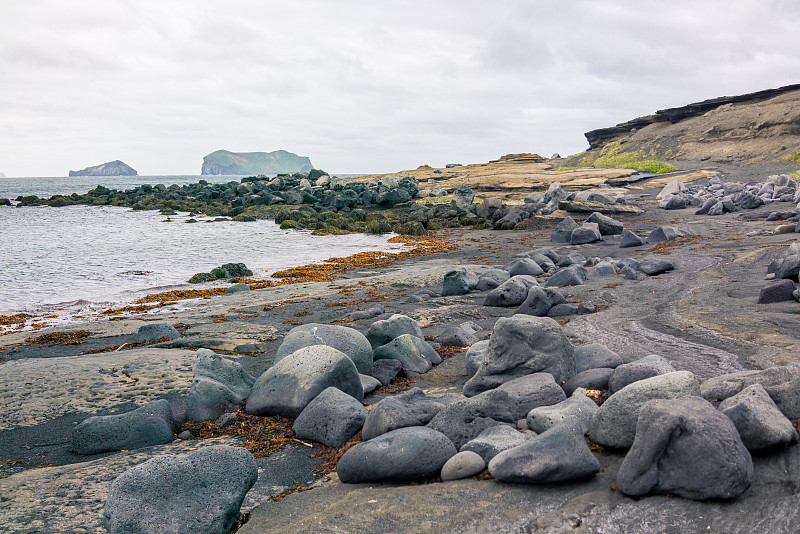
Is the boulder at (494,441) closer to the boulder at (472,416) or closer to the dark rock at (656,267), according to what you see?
the boulder at (472,416)

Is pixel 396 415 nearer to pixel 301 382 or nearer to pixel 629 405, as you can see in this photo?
pixel 301 382

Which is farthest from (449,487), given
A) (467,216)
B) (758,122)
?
(758,122)

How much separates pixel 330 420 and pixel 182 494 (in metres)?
1.42

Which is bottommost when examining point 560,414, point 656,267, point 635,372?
point 560,414

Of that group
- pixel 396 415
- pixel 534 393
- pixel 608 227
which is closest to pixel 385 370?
pixel 396 415

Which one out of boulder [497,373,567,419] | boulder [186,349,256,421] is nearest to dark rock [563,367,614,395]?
boulder [497,373,567,419]

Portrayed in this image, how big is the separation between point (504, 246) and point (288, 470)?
14626mm

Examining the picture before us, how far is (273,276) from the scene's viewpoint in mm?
14523

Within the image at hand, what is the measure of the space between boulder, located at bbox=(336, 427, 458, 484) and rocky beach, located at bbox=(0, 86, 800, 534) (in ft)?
0.04

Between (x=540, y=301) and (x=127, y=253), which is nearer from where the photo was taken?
(x=540, y=301)

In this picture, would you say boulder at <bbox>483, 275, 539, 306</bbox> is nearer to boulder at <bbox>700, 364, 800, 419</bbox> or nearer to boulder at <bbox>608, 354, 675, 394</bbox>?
boulder at <bbox>608, 354, 675, 394</bbox>

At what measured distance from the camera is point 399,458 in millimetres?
3338

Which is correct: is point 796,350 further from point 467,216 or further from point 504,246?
point 467,216

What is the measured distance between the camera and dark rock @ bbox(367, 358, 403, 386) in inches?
219
